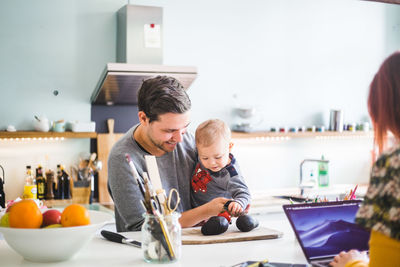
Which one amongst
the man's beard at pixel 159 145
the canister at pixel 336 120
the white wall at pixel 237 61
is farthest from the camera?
the canister at pixel 336 120

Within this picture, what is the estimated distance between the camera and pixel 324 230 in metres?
1.41

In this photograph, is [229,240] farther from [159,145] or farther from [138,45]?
[138,45]

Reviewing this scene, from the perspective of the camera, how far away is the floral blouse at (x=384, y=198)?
99cm

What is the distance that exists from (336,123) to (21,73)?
314 cm

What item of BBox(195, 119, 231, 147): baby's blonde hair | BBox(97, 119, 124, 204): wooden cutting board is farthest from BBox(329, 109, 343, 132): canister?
BBox(195, 119, 231, 147): baby's blonde hair

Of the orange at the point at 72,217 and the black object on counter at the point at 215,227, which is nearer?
the orange at the point at 72,217

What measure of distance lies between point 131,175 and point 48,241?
0.58 meters

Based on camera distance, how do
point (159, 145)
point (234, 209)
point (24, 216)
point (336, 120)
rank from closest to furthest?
point (24, 216) < point (234, 209) < point (159, 145) < point (336, 120)

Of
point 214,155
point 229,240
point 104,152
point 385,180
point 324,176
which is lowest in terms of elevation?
point 324,176

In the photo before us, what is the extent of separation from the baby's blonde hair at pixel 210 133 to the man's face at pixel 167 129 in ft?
0.58

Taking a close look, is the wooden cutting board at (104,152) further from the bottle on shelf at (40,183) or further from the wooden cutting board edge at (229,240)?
the wooden cutting board edge at (229,240)

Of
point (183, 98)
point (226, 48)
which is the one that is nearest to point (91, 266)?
point (183, 98)

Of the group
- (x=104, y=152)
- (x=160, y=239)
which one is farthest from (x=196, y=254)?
(x=104, y=152)

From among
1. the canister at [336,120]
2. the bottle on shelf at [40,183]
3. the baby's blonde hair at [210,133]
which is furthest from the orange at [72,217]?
the canister at [336,120]
